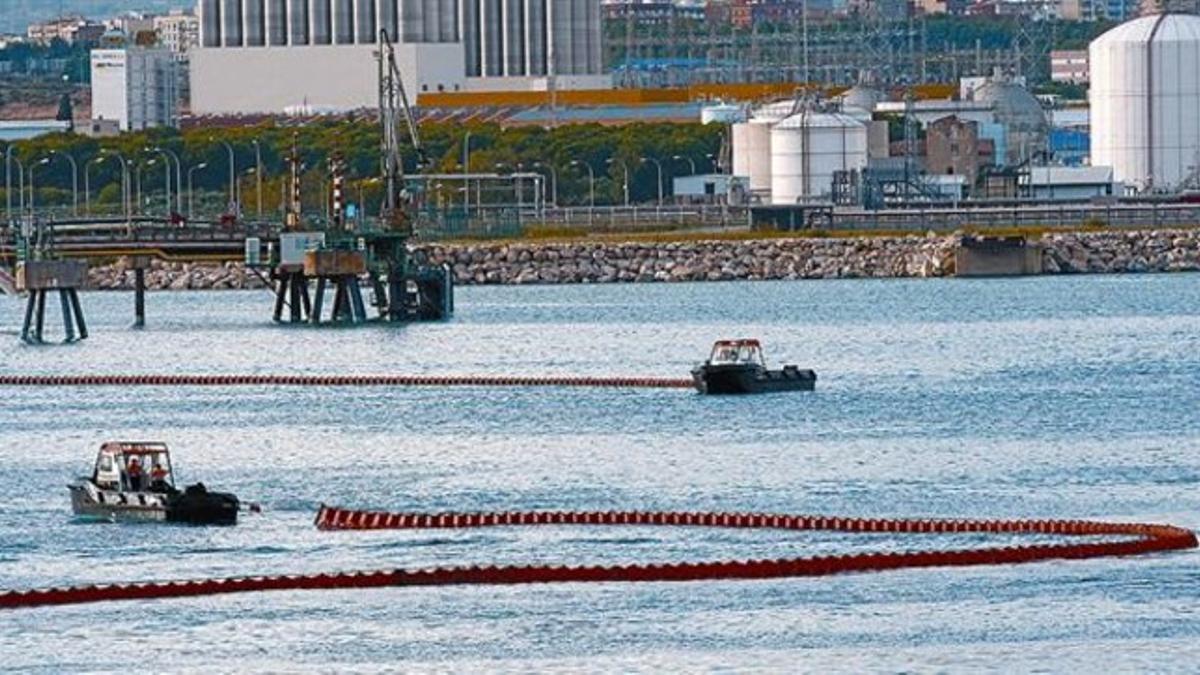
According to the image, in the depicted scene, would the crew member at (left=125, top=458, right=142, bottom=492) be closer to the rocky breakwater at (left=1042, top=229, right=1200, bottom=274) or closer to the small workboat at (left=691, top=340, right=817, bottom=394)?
the small workboat at (left=691, top=340, right=817, bottom=394)

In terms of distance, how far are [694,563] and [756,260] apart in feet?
386

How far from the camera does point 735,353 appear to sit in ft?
295

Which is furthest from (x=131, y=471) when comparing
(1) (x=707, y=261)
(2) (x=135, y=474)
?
(1) (x=707, y=261)

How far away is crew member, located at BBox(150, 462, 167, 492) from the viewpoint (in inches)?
2430

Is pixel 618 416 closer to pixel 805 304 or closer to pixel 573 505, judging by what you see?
pixel 573 505

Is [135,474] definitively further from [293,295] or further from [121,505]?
[293,295]

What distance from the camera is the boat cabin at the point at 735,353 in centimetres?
8875

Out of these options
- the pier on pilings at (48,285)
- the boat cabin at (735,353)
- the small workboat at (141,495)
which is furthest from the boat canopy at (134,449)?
the pier on pilings at (48,285)

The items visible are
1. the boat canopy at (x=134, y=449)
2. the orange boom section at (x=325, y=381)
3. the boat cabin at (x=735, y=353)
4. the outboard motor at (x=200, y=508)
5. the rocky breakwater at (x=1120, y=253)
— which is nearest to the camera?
the outboard motor at (x=200, y=508)

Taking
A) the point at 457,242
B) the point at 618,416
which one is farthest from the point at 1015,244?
the point at 618,416

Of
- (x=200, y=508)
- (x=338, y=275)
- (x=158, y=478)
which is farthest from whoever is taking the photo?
(x=338, y=275)

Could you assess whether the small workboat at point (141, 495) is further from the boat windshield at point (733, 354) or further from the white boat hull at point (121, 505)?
the boat windshield at point (733, 354)

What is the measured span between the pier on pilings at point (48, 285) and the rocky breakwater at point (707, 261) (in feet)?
155

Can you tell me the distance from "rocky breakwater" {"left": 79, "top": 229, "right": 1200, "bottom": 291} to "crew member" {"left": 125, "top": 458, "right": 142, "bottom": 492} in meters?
107
